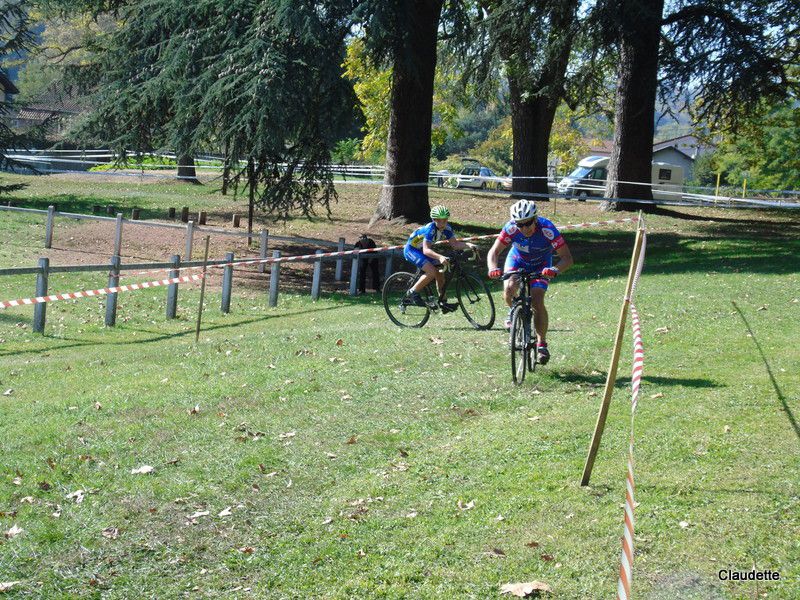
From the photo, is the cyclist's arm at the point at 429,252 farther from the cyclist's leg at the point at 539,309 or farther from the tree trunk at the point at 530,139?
the tree trunk at the point at 530,139

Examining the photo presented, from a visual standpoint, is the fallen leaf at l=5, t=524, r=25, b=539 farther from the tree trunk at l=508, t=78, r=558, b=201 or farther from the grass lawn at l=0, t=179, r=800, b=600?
the tree trunk at l=508, t=78, r=558, b=201

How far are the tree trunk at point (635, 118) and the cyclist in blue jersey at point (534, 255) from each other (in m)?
18.8

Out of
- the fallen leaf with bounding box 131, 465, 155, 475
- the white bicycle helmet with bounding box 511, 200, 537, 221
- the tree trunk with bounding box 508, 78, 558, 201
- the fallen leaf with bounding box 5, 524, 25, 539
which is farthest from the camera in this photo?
the tree trunk with bounding box 508, 78, 558, 201

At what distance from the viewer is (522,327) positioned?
10.5 metres

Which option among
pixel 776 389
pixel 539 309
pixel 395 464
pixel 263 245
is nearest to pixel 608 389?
pixel 395 464

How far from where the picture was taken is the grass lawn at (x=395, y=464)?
20.1 ft

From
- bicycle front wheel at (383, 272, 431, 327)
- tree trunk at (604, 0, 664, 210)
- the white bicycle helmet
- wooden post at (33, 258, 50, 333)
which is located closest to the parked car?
tree trunk at (604, 0, 664, 210)

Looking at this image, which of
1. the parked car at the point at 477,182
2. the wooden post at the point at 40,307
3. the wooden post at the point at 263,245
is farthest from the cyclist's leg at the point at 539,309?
the parked car at the point at 477,182

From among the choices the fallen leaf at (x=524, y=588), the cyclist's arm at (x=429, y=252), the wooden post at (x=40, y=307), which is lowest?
the fallen leaf at (x=524, y=588)

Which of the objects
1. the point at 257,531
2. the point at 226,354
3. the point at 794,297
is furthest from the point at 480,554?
the point at 794,297

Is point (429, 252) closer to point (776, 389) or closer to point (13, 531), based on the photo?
point (776, 389)

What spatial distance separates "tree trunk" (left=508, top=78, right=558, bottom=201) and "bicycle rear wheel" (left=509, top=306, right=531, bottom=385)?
26.1 metres

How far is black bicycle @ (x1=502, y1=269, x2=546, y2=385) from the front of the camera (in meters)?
10.4

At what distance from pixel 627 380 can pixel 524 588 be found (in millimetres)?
5030
